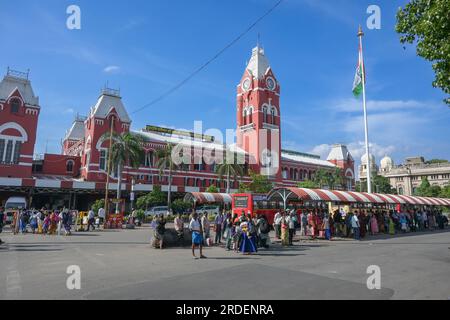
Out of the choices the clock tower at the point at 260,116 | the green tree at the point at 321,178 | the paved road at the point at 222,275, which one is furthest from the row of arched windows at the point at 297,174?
the paved road at the point at 222,275

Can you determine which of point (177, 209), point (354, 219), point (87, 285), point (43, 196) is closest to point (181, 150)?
point (177, 209)

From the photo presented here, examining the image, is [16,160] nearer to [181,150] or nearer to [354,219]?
[181,150]

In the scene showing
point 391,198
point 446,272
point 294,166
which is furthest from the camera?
point 294,166

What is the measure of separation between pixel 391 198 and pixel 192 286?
2982 centimetres

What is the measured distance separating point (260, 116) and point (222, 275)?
174 feet

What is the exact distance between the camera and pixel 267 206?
2892cm

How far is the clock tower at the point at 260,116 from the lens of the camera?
61062 mm

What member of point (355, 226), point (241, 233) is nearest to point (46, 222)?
point (241, 233)

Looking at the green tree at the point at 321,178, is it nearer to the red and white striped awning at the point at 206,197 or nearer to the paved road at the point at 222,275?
the red and white striped awning at the point at 206,197

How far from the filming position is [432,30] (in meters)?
11.1

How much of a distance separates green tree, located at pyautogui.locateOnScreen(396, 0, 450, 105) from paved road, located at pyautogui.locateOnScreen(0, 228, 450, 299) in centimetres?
677

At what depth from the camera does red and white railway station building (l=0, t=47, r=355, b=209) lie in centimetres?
3866

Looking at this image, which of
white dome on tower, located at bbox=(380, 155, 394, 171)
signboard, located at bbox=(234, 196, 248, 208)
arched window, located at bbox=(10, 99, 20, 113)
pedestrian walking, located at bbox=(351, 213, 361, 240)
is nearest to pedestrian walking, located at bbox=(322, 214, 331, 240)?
pedestrian walking, located at bbox=(351, 213, 361, 240)

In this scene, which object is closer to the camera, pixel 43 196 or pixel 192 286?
pixel 192 286
